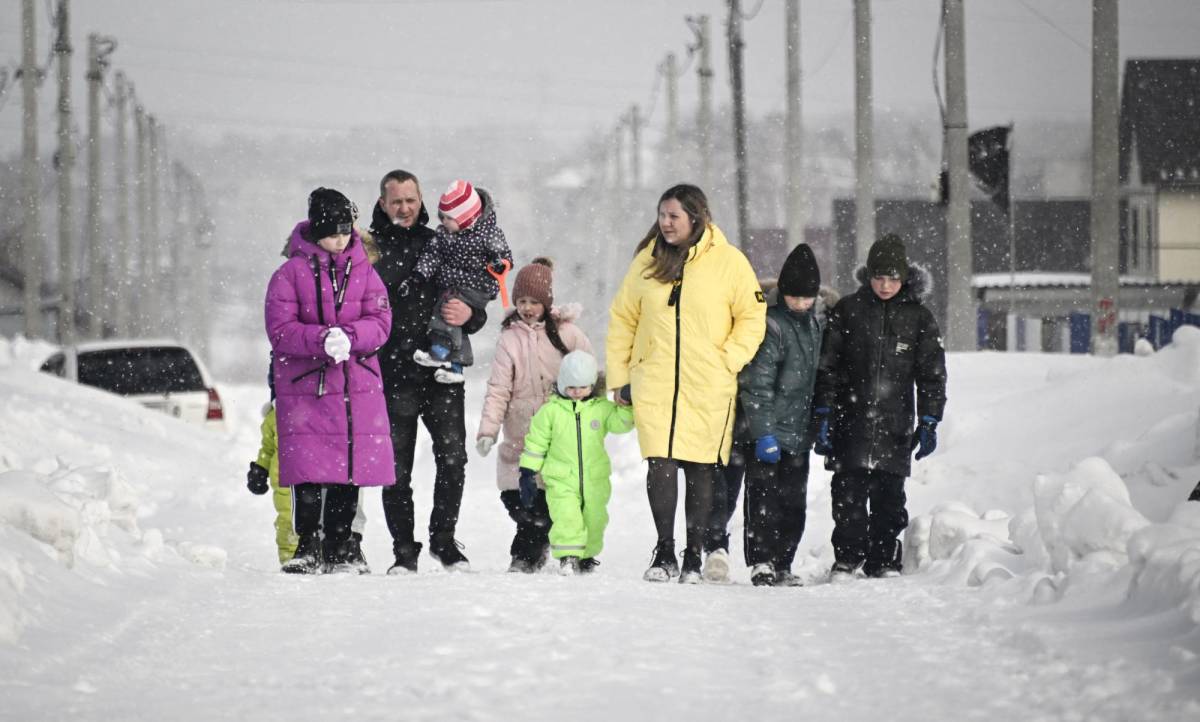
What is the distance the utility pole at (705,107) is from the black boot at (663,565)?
2891 centimetres

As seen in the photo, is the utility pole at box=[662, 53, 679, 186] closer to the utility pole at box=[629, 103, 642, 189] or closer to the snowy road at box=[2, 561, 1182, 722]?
the utility pole at box=[629, 103, 642, 189]

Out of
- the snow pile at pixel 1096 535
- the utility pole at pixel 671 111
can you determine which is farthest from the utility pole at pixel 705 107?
the snow pile at pixel 1096 535

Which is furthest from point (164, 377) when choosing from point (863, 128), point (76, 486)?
point (863, 128)

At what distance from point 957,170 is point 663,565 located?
13304 millimetres

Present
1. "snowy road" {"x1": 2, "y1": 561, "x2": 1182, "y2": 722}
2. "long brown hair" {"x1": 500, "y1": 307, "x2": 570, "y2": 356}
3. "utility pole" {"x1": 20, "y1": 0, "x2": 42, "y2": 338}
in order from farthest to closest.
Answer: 1. "utility pole" {"x1": 20, "y1": 0, "x2": 42, "y2": 338}
2. "long brown hair" {"x1": 500, "y1": 307, "x2": 570, "y2": 356}
3. "snowy road" {"x1": 2, "y1": 561, "x2": 1182, "y2": 722}

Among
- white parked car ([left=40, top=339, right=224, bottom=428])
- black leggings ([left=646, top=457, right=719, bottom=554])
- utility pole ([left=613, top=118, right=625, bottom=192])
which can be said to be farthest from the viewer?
utility pole ([left=613, top=118, right=625, bottom=192])

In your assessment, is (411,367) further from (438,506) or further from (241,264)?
(241,264)

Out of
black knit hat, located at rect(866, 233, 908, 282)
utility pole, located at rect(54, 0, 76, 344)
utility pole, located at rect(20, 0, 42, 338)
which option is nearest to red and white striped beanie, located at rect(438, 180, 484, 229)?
black knit hat, located at rect(866, 233, 908, 282)

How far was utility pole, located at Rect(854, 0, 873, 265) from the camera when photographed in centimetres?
2402

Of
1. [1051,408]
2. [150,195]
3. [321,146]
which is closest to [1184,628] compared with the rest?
[1051,408]

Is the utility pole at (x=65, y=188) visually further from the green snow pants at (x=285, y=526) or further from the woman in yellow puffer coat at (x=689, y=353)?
the woman in yellow puffer coat at (x=689, y=353)

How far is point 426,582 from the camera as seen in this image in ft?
21.6

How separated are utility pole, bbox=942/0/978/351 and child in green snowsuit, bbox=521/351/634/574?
12.4 meters

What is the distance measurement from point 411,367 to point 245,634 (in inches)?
106
